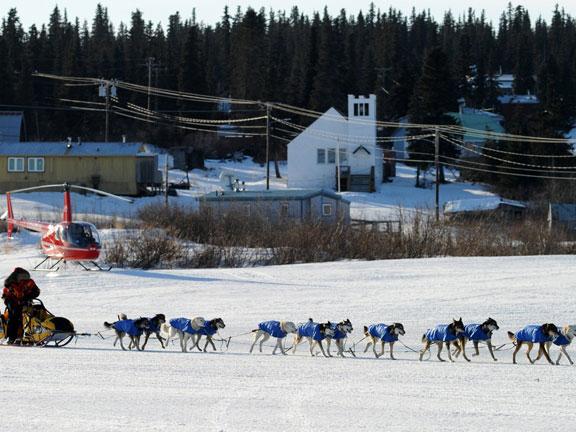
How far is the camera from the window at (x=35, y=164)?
6706 cm

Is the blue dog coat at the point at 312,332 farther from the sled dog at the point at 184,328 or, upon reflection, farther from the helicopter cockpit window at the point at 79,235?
the helicopter cockpit window at the point at 79,235

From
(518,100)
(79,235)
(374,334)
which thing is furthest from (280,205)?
(518,100)

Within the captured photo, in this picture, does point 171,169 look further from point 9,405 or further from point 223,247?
point 9,405

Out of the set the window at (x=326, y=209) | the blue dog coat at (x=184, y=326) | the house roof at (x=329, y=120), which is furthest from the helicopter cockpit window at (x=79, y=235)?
the house roof at (x=329, y=120)

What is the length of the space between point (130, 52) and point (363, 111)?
35.9 metres

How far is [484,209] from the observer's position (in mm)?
59875

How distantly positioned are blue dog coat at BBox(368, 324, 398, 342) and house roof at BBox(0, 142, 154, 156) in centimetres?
5080

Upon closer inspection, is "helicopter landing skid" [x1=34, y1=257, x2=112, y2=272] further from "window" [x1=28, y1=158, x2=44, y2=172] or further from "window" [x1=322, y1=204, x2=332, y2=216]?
"window" [x1=28, y1=158, x2=44, y2=172]

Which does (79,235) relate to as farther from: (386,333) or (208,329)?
(386,333)

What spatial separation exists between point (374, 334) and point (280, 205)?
38019 millimetres

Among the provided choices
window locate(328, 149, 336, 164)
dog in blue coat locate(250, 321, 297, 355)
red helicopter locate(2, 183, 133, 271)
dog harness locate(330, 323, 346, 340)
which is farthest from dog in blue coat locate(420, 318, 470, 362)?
window locate(328, 149, 336, 164)

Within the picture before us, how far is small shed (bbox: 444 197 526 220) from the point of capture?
191 feet

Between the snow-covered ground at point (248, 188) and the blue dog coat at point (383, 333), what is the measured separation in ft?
98.9

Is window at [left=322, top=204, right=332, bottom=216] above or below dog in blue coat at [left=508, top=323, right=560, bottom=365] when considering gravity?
below
